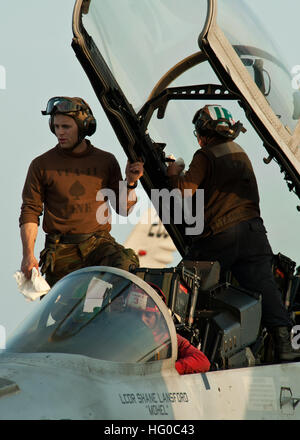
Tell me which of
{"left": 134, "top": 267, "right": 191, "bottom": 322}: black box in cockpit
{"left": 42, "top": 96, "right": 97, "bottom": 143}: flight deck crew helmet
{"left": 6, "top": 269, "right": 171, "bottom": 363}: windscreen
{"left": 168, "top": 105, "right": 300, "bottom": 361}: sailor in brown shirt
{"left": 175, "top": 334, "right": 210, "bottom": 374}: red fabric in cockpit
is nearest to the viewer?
{"left": 6, "top": 269, "right": 171, "bottom": 363}: windscreen

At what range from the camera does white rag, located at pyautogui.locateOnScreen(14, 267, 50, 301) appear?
6.66 meters

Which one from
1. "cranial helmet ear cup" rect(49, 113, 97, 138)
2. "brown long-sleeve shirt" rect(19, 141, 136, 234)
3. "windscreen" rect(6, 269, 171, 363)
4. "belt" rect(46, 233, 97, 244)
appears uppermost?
"cranial helmet ear cup" rect(49, 113, 97, 138)

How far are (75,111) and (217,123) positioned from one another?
131 cm

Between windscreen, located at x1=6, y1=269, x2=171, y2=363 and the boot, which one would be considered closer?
windscreen, located at x1=6, y1=269, x2=171, y2=363

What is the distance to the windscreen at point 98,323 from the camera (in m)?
5.27

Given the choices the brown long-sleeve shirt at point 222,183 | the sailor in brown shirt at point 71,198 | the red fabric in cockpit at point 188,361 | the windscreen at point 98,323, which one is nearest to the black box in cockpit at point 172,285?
the red fabric in cockpit at point 188,361

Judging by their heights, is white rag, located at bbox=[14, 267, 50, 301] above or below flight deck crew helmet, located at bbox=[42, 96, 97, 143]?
below

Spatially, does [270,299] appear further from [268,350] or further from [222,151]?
[222,151]

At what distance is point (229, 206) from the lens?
7.66 m

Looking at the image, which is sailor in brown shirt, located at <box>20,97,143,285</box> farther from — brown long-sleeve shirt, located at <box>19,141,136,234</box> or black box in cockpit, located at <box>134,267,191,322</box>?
black box in cockpit, located at <box>134,267,191,322</box>

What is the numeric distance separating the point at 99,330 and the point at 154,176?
3432 mm

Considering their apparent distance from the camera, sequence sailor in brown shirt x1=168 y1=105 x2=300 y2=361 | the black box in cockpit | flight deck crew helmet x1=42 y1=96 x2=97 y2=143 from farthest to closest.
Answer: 1. flight deck crew helmet x1=42 y1=96 x2=97 y2=143
2. sailor in brown shirt x1=168 y1=105 x2=300 y2=361
3. the black box in cockpit

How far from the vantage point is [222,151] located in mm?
7688

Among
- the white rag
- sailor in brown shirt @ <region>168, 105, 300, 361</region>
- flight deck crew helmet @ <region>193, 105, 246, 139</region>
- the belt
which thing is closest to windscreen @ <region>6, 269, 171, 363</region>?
the white rag
